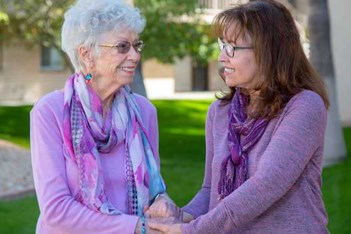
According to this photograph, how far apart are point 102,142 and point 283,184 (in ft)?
2.57

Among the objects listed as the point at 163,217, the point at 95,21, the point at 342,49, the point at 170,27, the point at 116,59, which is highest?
the point at 95,21

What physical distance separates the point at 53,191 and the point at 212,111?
30.7 inches

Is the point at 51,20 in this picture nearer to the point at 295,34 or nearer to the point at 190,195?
the point at 190,195

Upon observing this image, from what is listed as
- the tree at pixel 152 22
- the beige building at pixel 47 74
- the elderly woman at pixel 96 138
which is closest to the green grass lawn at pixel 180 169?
the tree at pixel 152 22

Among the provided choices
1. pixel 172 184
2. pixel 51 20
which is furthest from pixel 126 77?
pixel 51 20

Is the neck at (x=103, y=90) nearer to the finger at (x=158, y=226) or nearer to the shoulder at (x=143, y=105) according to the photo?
the shoulder at (x=143, y=105)

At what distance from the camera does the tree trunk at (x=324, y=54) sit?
1258 centimetres

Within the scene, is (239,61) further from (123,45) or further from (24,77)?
(24,77)

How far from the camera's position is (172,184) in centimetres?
1093

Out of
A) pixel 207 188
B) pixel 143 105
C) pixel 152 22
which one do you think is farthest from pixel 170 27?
pixel 207 188

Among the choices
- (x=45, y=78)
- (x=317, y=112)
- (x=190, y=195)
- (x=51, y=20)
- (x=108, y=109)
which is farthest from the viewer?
(x=45, y=78)

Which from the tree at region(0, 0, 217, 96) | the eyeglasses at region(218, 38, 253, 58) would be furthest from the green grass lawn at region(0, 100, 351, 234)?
the eyeglasses at region(218, 38, 253, 58)

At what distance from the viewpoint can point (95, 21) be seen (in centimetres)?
338

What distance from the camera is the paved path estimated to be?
1055 cm
